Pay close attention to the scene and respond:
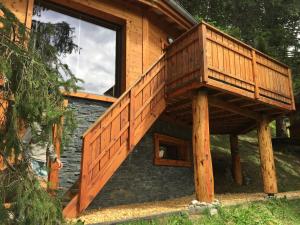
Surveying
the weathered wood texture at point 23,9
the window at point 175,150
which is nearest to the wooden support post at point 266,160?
Result: the window at point 175,150

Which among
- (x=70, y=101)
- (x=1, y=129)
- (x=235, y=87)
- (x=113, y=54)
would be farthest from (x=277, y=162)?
(x=1, y=129)

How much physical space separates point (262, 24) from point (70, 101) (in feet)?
49.2

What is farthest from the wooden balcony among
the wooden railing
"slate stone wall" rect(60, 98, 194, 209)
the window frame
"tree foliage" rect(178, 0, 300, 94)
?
"tree foliage" rect(178, 0, 300, 94)

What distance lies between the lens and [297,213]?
8.92 metres

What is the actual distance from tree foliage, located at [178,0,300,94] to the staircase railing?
316 inches

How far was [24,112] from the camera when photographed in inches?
143

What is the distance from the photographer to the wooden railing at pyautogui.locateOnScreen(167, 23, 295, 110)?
8.02 metres

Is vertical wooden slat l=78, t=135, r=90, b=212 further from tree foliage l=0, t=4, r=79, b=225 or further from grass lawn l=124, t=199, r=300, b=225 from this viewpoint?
tree foliage l=0, t=4, r=79, b=225

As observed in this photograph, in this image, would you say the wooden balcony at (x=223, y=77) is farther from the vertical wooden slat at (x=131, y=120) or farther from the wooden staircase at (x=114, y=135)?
the vertical wooden slat at (x=131, y=120)

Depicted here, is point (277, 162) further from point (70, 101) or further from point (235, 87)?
point (70, 101)

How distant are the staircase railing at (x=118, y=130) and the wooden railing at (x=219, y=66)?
543 mm

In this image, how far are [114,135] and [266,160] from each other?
17.5 ft

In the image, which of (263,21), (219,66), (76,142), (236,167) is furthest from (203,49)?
(263,21)

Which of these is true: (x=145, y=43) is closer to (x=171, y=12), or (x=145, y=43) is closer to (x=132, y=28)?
(x=132, y=28)
